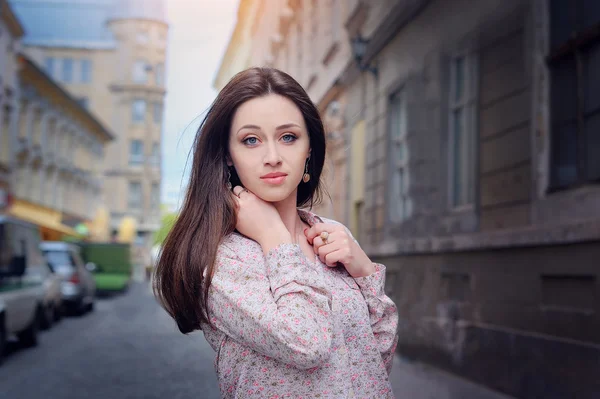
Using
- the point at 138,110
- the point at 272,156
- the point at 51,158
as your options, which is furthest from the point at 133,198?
the point at 51,158

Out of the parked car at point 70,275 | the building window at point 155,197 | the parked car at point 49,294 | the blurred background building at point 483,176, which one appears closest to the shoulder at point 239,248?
the blurred background building at point 483,176

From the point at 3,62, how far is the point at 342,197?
1474 cm

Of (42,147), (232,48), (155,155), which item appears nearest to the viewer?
(232,48)

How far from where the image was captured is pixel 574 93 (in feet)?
20.1

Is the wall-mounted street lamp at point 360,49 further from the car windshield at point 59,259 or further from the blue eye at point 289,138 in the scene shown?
the blue eye at point 289,138

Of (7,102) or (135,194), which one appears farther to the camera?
(7,102)

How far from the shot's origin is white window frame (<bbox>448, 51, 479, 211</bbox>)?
7.92 m

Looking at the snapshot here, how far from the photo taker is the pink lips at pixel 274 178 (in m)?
1.93

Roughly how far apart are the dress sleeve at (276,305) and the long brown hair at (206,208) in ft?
0.15

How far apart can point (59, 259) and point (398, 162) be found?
9.85 metres

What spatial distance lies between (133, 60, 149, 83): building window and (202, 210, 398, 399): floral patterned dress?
6836mm

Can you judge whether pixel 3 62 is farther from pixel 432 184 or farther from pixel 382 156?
pixel 432 184

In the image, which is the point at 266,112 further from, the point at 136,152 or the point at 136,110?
the point at 136,152

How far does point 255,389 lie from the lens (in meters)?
1.83
